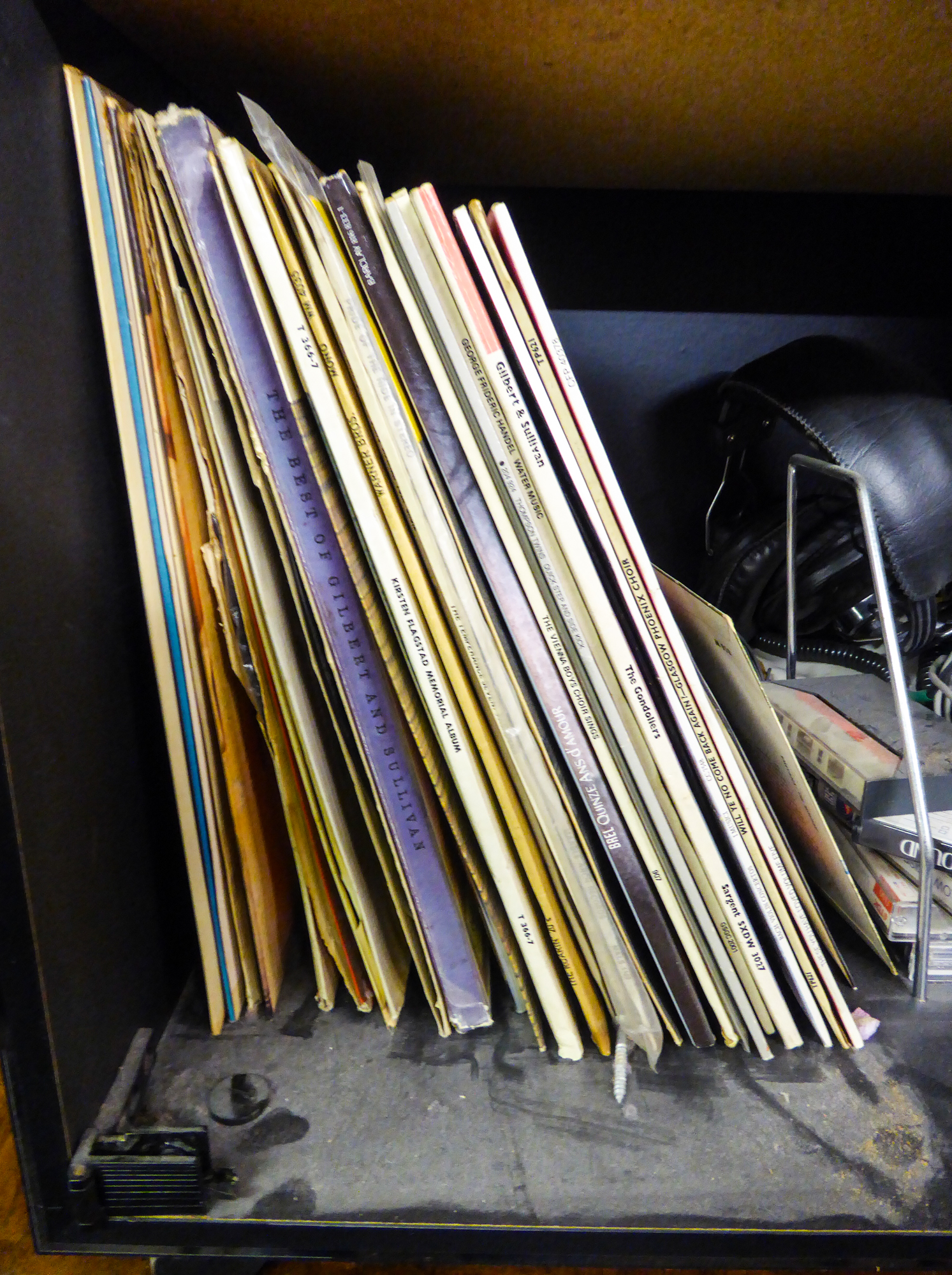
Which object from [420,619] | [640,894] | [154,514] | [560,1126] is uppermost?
[154,514]

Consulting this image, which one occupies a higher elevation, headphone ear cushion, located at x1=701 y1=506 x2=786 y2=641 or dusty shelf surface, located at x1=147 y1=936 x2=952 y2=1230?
headphone ear cushion, located at x1=701 y1=506 x2=786 y2=641

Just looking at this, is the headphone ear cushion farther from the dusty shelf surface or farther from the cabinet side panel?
the cabinet side panel

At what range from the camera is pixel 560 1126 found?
Answer: 52 cm

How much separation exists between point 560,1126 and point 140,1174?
0.91 feet

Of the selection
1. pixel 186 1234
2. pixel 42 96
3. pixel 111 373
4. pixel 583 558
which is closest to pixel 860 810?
pixel 583 558

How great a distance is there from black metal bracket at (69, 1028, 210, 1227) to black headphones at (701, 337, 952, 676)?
0.66 metres

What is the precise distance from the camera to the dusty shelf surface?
0.47 meters

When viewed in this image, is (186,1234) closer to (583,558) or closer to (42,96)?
(583,558)

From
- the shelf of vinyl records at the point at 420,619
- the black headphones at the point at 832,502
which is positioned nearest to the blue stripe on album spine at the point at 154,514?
the shelf of vinyl records at the point at 420,619

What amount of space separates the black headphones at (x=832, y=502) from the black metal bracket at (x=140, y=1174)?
66 cm

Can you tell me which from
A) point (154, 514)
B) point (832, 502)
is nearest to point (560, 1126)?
point (154, 514)

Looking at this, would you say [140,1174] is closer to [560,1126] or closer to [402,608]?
[560,1126]

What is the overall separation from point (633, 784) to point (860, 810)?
221mm

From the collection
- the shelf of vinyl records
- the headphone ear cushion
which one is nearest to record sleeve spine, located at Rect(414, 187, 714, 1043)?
the shelf of vinyl records
